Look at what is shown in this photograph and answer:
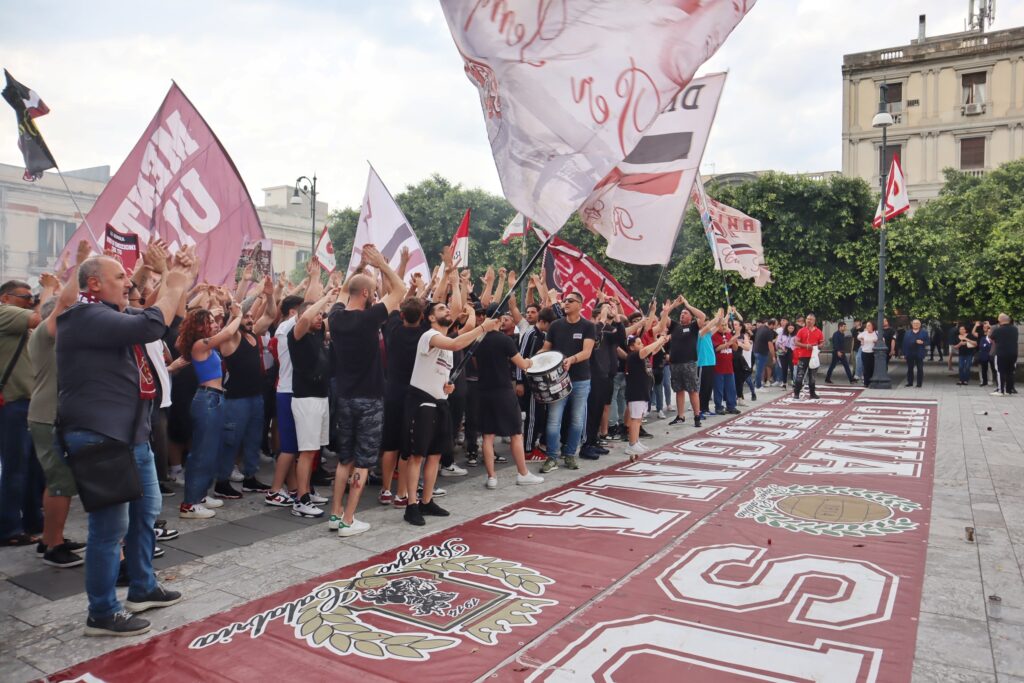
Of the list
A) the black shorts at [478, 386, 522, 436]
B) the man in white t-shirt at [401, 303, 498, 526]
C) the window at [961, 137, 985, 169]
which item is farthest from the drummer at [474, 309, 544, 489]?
the window at [961, 137, 985, 169]

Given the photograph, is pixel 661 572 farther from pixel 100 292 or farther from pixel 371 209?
pixel 371 209

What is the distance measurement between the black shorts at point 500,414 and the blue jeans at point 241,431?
2.35 m

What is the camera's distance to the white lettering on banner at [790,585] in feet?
14.2

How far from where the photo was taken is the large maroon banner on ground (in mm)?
3670

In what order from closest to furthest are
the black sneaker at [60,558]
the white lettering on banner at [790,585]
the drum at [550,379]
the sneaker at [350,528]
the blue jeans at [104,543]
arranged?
the blue jeans at [104,543]
the white lettering on banner at [790,585]
the black sneaker at [60,558]
the sneaker at [350,528]
the drum at [550,379]

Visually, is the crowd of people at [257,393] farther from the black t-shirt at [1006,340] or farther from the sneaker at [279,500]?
the black t-shirt at [1006,340]

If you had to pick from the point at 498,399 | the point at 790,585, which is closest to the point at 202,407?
the point at 498,399

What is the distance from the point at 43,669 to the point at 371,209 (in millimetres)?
8089

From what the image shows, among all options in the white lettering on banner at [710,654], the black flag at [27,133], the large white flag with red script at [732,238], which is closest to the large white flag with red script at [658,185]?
the white lettering on banner at [710,654]

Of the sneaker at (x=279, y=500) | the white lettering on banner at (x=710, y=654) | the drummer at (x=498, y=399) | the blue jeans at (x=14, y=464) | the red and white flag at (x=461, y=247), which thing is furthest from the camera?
the red and white flag at (x=461, y=247)

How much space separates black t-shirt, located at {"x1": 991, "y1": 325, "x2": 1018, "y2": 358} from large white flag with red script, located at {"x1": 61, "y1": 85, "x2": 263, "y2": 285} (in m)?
17.8

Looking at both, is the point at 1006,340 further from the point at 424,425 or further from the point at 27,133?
the point at 27,133

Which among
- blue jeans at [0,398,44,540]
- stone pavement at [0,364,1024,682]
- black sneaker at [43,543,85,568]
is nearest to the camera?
stone pavement at [0,364,1024,682]

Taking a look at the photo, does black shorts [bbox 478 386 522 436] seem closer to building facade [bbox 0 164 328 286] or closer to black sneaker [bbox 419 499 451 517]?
black sneaker [bbox 419 499 451 517]
